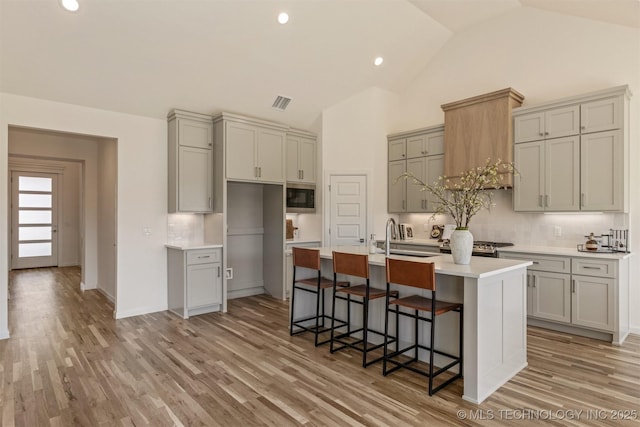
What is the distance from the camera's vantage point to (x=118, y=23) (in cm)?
372

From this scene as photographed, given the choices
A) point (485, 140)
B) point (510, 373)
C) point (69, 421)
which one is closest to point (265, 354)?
point (69, 421)

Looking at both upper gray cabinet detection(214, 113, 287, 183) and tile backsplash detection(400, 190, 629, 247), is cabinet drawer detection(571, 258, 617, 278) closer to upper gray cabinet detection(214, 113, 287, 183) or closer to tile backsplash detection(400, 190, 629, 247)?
tile backsplash detection(400, 190, 629, 247)

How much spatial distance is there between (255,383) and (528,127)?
168 inches

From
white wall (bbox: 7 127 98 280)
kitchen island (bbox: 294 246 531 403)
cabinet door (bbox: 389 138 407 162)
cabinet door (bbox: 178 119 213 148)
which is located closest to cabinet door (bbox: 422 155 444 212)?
cabinet door (bbox: 389 138 407 162)

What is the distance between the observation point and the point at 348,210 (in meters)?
6.12

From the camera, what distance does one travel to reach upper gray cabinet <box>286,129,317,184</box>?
19.9ft

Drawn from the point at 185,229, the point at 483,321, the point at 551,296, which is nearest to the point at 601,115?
the point at 551,296

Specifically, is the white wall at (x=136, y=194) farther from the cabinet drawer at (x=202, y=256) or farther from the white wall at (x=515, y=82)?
the white wall at (x=515, y=82)

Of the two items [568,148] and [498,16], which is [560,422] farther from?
[498,16]

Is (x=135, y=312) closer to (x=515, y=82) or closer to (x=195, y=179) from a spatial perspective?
(x=195, y=179)

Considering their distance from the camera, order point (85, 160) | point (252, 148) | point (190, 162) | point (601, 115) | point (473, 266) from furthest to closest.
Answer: point (85, 160) → point (252, 148) → point (190, 162) → point (601, 115) → point (473, 266)

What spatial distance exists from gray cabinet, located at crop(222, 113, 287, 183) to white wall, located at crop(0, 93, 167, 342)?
3.05 feet

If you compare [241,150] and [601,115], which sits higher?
[601,115]

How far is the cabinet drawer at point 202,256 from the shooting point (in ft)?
16.1
